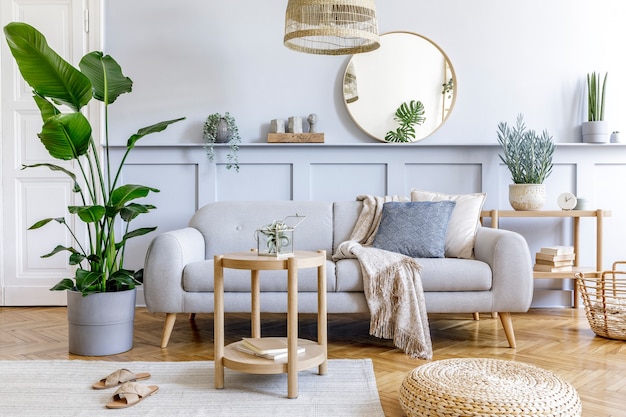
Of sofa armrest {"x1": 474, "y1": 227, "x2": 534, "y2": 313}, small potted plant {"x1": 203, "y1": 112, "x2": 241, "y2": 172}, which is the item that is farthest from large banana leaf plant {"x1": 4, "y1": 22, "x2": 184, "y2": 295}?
sofa armrest {"x1": 474, "y1": 227, "x2": 534, "y2": 313}

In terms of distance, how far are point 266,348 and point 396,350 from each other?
0.89 m

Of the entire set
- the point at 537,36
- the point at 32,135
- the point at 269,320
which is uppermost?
the point at 537,36

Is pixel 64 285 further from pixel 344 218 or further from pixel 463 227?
pixel 463 227

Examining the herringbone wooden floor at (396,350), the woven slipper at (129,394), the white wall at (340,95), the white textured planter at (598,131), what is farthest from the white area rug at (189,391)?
the white textured planter at (598,131)

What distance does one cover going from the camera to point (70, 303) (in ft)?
10.3

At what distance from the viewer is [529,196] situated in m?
4.01

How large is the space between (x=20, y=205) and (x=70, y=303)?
1.63m

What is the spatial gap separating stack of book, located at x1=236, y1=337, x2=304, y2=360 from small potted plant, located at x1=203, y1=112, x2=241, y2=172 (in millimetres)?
1822

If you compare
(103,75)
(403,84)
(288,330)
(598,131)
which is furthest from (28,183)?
(598,131)

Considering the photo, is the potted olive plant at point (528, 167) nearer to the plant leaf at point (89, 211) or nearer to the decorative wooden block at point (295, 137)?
the decorative wooden block at point (295, 137)

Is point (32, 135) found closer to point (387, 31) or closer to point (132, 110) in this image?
point (132, 110)

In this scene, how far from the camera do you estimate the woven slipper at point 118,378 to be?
254 cm

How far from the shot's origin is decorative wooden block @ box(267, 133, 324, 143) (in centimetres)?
424

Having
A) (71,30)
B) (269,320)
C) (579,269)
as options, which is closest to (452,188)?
(579,269)
